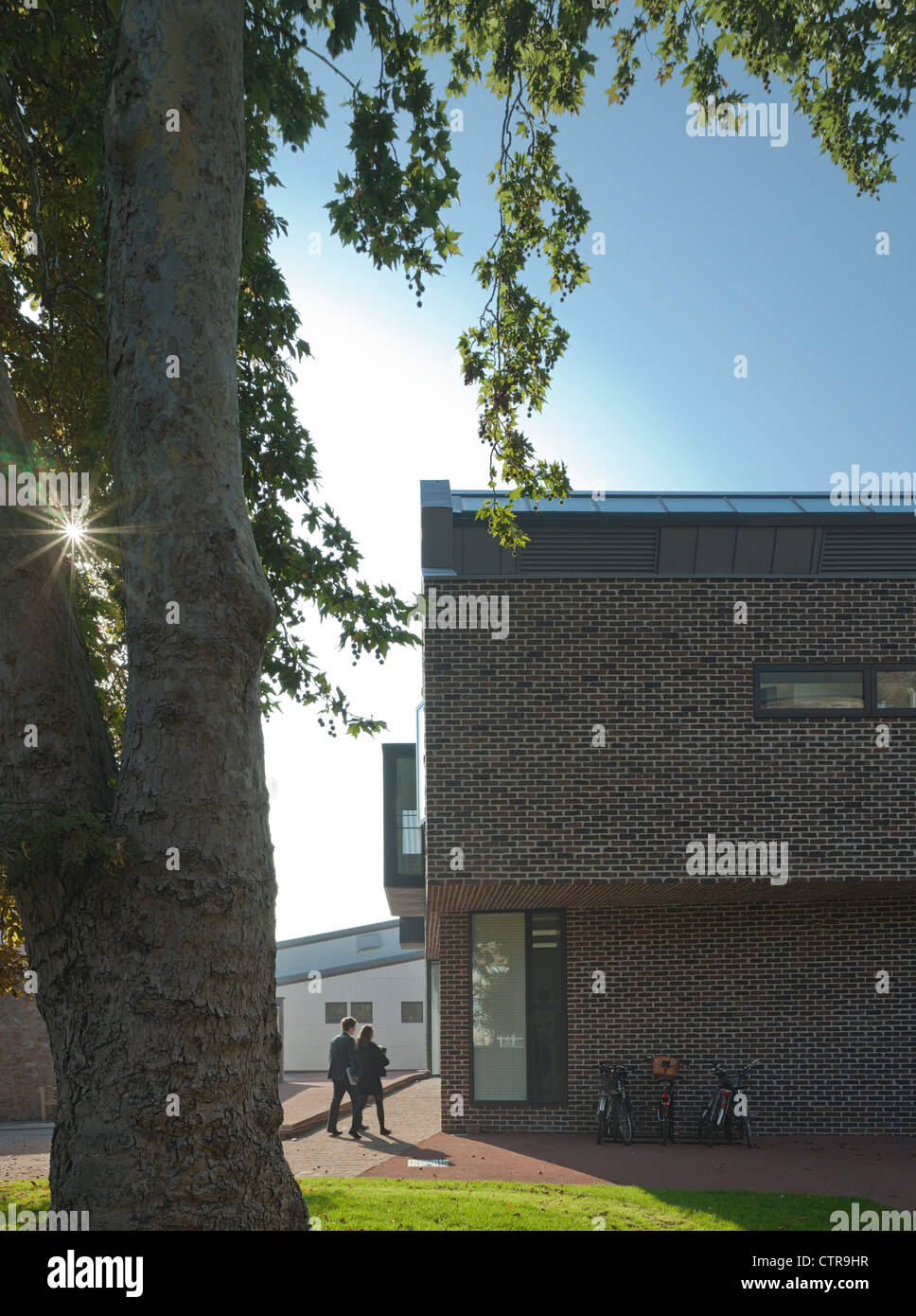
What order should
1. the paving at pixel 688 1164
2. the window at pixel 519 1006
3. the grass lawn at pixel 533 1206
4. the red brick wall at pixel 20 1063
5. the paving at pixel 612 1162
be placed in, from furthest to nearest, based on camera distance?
the red brick wall at pixel 20 1063
the window at pixel 519 1006
the paving at pixel 612 1162
the paving at pixel 688 1164
the grass lawn at pixel 533 1206

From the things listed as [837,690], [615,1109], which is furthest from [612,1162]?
[837,690]

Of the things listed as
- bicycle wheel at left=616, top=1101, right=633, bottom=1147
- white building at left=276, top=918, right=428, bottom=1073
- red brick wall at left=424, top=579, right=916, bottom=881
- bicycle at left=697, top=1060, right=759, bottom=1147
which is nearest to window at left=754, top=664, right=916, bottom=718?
red brick wall at left=424, top=579, right=916, bottom=881

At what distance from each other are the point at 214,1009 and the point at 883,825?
1207 cm

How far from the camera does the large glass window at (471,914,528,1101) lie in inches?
616

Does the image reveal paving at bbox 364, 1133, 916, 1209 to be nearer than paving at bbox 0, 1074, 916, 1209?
Yes

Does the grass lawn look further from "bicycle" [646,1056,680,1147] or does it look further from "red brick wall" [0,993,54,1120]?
"red brick wall" [0,993,54,1120]

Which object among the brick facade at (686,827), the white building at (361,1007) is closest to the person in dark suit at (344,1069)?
the brick facade at (686,827)

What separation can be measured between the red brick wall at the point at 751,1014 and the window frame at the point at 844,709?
122 inches

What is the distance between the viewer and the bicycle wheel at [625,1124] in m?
14.3

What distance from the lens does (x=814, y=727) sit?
14305 millimetres

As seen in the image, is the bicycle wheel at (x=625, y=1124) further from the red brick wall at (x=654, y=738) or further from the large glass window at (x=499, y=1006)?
the red brick wall at (x=654, y=738)

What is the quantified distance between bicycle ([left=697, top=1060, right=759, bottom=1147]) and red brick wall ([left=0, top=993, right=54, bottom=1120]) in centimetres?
1648

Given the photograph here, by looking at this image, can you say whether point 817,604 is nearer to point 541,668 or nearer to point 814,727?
point 814,727

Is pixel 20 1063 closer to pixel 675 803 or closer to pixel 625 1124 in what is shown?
pixel 625 1124
